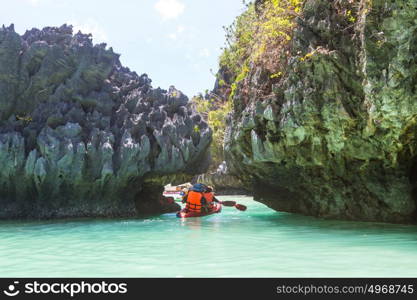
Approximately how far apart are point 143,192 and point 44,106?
5.64 m

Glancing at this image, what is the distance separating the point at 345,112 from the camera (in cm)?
887

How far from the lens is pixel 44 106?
47.8 ft

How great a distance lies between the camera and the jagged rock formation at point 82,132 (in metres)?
13.2

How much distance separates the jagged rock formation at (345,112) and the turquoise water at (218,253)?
Answer: 1.49 metres

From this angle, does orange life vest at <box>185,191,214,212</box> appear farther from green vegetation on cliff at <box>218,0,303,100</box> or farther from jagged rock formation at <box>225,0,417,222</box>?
green vegetation on cliff at <box>218,0,303,100</box>

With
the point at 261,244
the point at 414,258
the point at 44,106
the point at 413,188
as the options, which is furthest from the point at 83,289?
the point at 44,106

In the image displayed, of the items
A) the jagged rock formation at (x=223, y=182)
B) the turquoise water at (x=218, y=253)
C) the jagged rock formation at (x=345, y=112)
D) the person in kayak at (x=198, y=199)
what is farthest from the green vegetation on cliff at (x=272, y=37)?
the jagged rock formation at (x=223, y=182)

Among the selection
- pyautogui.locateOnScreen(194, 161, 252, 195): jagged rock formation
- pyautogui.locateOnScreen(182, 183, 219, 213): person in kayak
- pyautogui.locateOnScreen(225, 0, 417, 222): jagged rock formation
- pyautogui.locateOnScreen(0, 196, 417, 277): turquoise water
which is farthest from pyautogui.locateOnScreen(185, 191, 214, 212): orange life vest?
pyautogui.locateOnScreen(194, 161, 252, 195): jagged rock formation

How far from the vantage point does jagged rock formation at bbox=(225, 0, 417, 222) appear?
7820mm

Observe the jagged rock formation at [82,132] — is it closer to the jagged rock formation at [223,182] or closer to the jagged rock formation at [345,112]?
the jagged rock formation at [345,112]

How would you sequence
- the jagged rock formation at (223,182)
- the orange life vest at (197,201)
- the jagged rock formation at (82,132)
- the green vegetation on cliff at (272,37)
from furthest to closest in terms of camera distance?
the jagged rock formation at (223,182) < the jagged rock formation at (82,132) < the orange life vest at (197,201) < the green vegetation on cliff at (272,37)

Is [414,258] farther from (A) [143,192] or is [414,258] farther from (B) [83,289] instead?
(A) [143,192]

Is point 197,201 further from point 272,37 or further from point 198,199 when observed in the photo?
point 272,37

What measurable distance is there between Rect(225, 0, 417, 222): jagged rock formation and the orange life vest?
2.16 meters
